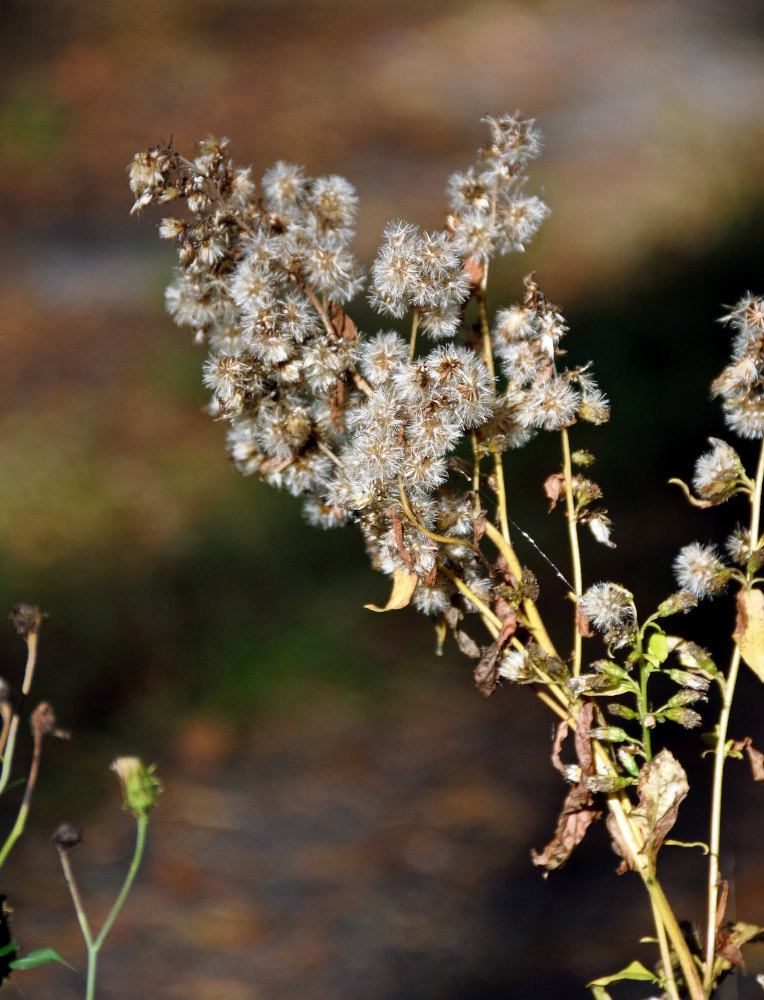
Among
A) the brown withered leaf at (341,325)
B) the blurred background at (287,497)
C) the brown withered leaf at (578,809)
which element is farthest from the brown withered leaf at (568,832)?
the blurred background at (287,497)

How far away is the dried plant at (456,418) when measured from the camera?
0.34 meters

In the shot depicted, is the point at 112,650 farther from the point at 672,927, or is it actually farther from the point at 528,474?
the point at 672,927

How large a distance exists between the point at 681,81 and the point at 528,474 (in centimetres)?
43

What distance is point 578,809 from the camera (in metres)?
0.34

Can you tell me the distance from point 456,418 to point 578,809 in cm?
17

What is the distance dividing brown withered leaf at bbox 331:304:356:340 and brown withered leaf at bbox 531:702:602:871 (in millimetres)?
187

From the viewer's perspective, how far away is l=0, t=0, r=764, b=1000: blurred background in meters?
0.78

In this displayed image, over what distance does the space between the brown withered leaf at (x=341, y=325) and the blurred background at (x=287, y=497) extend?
19.8 inches

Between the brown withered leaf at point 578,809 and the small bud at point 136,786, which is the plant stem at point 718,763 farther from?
the small bud at point 136,786

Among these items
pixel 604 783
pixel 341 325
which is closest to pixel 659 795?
pixel 604 783

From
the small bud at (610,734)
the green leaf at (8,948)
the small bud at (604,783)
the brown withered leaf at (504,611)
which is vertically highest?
the brown withered leaf at (504,611)

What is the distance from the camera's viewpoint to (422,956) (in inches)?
28.8

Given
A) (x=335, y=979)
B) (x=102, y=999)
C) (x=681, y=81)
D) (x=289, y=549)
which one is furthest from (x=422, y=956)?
(x=681, y=81)

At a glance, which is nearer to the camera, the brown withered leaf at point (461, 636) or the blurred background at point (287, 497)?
the brown withered leaf at point (461, 636)
